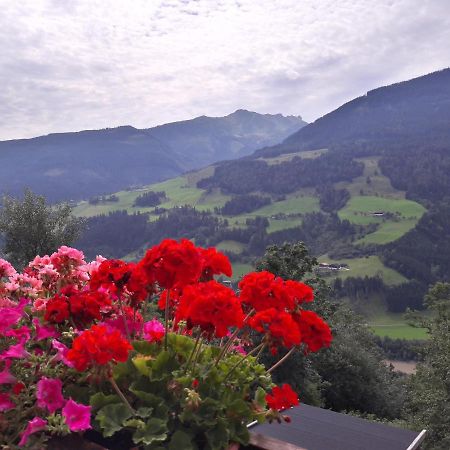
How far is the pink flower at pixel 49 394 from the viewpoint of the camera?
2332mm

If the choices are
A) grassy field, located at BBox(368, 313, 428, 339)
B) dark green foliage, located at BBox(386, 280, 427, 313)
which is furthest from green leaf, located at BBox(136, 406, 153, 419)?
dark green foliage, located at BBox(386, 280, 427, 313)

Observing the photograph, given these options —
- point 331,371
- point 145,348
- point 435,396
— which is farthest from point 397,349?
point 145,348

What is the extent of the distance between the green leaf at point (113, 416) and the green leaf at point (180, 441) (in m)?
0.26

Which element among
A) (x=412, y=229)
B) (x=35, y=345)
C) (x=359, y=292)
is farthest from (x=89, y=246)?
(x=35, y=345)

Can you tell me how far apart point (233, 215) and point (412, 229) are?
2885 inches

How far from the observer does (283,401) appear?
9.14ft

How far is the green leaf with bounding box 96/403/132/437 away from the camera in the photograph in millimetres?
2180

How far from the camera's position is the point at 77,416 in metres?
2.21

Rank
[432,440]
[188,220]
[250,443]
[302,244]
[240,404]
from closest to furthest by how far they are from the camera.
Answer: [240,404], [250,443], [432,440], [302,244], [188,220]

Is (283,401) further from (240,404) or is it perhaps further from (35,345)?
(35,345)

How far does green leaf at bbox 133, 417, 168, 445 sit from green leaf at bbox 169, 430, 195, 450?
0.06 meters

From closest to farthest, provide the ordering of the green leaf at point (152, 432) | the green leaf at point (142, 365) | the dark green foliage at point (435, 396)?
the green leaf at point (152, 432) < the green leaf at point (142, 365) < the dark green foliage at point (435, 396)

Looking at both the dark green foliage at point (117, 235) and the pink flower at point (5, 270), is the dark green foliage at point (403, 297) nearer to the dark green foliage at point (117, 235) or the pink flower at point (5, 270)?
the dark green foliage at point (117, 235)

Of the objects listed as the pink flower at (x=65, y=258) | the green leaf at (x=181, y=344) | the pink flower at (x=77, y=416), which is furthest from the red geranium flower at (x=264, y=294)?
the pink flower at (x=65, y=258)
